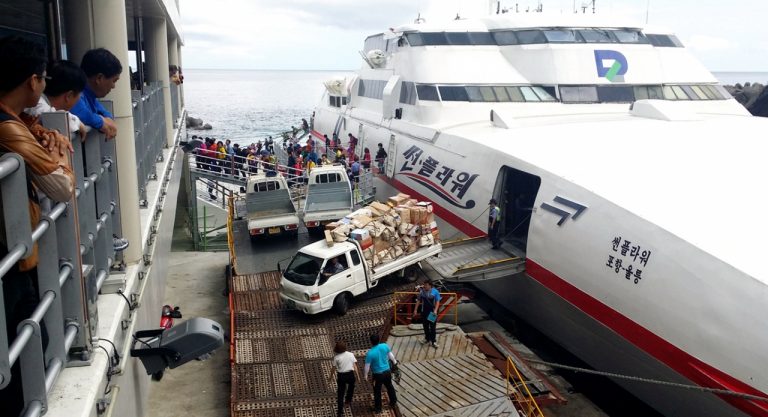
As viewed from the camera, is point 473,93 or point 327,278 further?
point 473,93

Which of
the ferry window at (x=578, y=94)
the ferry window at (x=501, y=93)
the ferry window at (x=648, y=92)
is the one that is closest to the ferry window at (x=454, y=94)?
the ferry window at (x=501, y=93)

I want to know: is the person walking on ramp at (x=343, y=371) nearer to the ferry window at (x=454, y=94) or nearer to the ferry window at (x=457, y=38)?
the ferry window at (x=454, y=94)

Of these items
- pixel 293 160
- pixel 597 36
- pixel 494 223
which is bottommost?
pixel 293 160

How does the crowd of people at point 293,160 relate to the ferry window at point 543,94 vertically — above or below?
below

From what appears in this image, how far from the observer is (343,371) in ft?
32.6

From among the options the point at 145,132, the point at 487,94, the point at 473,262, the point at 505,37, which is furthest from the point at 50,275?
the point at 505,37

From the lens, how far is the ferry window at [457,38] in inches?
798

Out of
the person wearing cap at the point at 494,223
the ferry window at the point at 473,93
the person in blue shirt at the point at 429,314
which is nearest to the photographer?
the person in blue shirt at the point at 429,314

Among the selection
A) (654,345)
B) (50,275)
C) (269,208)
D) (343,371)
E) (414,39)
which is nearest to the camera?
(50,275)

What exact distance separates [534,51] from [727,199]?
10036 millimetres

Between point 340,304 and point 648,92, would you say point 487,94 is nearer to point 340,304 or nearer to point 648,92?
point 648,92

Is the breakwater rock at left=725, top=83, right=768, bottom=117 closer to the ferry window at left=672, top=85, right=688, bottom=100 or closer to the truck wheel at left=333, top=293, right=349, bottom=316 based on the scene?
the ferry window at left=672, top=85, right=688, bottom=100

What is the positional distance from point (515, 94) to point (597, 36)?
3.35 m

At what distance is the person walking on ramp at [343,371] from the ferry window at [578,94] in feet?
40.1
